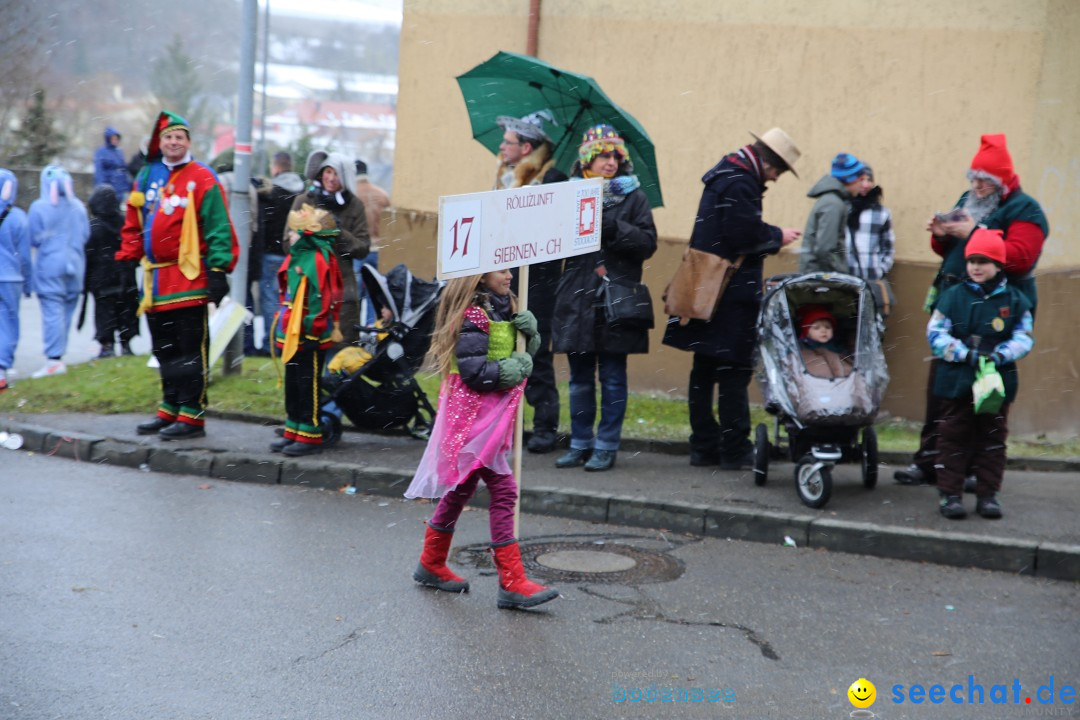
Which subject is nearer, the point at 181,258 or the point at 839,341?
the point at 839,341

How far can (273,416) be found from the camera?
34.0ft

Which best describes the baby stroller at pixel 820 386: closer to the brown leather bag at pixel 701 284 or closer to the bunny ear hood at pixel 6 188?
the brown leather bag at pixel 701 284

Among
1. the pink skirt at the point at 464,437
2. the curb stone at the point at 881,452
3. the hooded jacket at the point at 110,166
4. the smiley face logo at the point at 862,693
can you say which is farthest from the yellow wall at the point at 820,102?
the hooded jacket at the point at 110,166

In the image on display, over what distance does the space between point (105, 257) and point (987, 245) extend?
9658mm

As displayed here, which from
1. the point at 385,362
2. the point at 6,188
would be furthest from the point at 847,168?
the point at 6,188

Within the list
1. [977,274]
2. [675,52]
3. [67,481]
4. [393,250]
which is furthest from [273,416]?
[977,274]

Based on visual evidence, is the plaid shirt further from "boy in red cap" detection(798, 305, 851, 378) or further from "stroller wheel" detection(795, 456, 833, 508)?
"stroller wheel" detection(795, 456, 833, 508)

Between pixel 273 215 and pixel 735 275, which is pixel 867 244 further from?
pixel 273 215

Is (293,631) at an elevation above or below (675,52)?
below

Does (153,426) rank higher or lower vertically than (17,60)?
lower

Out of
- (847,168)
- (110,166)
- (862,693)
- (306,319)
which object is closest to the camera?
(862,693)

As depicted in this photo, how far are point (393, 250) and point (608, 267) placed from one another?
4639 millimetres

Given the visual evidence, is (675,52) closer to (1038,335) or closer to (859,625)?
(1038,335)

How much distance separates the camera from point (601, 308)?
28.6 ft
